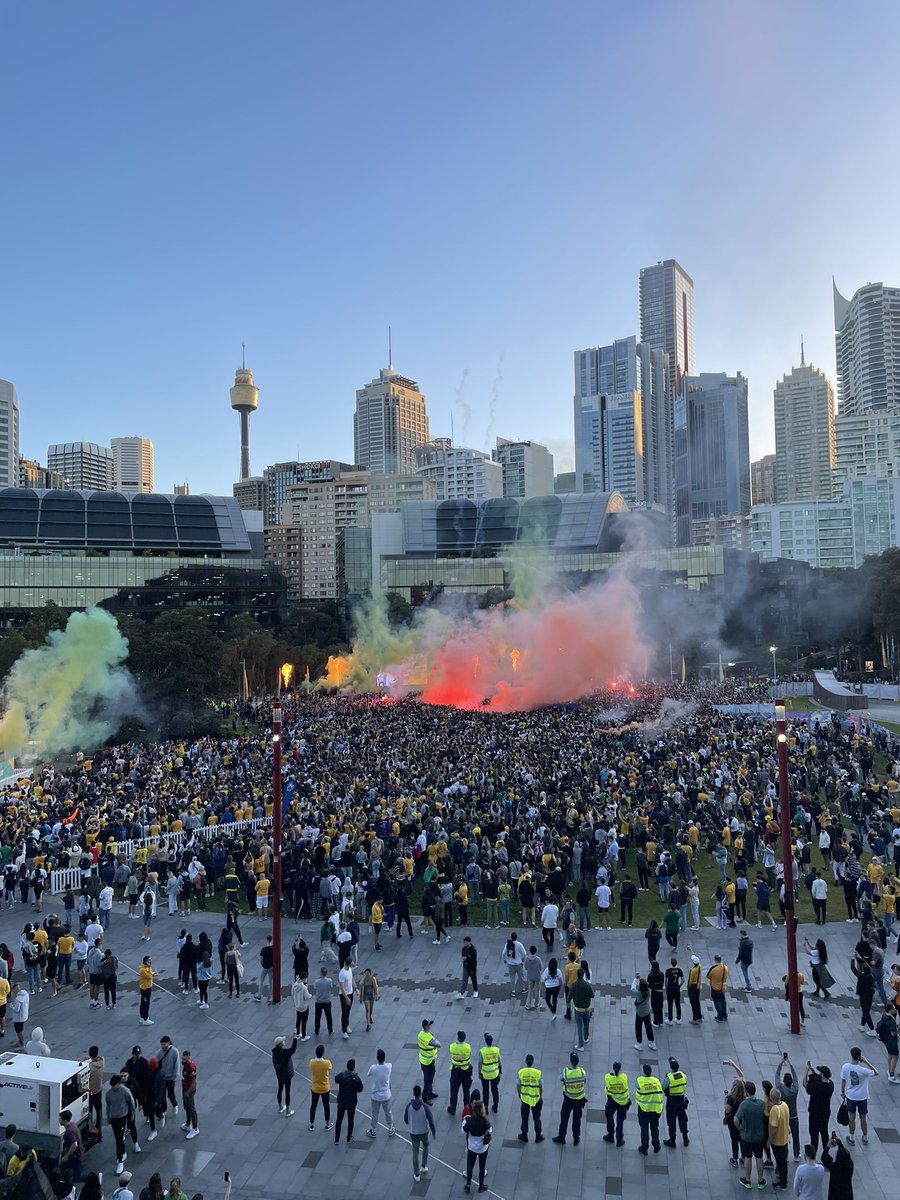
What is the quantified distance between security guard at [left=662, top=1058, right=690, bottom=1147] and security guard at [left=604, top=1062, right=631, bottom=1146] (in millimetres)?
476

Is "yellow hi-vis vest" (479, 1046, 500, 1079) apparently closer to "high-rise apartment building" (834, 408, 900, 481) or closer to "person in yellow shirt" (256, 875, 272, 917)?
"person in yellow shirt" (256, 875, 272, 917)

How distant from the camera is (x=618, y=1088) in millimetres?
10164

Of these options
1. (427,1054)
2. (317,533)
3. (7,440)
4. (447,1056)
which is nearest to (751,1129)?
(427,1054)

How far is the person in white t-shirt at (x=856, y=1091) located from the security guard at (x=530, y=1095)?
350 centimetres

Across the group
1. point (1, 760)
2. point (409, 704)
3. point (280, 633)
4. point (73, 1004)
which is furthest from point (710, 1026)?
point (280, 633)

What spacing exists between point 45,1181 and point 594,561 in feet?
346

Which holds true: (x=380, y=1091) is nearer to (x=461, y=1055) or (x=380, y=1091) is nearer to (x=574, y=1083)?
(x=461, y=1055)

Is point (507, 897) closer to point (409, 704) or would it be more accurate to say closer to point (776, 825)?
point (776, 825)

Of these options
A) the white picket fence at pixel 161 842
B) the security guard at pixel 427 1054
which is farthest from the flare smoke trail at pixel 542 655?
the security guard at pixel 427 1054

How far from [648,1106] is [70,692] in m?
38.6

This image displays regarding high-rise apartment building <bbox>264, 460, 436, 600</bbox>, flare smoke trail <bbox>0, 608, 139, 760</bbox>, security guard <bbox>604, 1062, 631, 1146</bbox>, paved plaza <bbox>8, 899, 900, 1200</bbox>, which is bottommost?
paved plaza <bbox>8, 899, 900, 1200</bbox>

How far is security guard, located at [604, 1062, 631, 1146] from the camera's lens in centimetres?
1017

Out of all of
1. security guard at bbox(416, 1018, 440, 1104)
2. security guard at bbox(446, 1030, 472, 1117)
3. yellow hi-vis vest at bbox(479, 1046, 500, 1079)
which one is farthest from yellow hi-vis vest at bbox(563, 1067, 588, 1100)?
security guard at bbox(416, 1018, 440, 1104)

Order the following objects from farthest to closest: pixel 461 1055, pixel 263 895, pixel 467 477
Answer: pixel 467 477, pixel 263 895, pixel 461 1055
